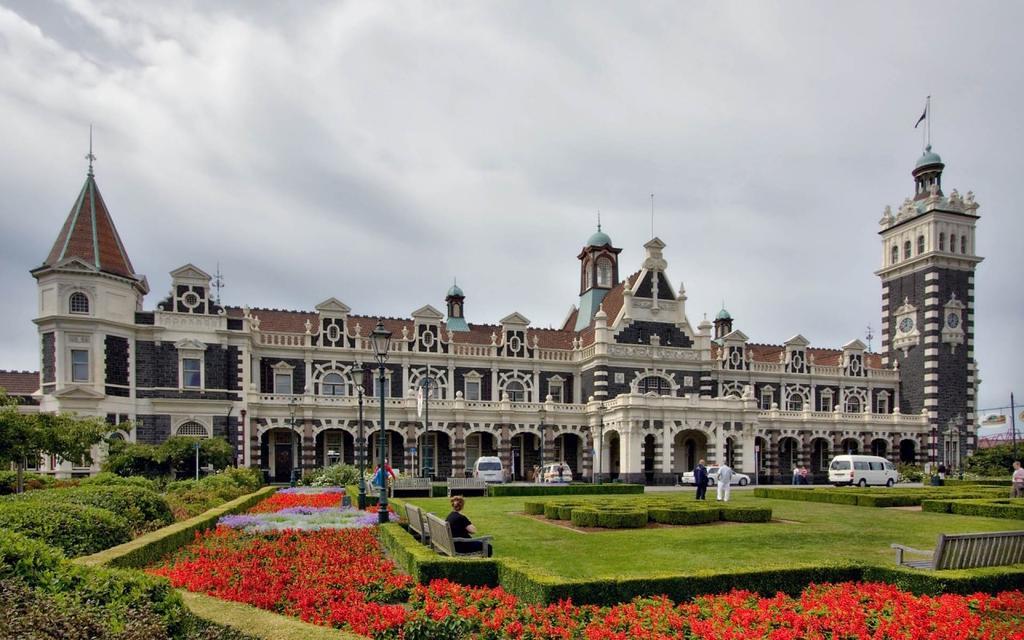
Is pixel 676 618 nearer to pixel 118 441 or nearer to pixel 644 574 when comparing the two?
pixel 644 574

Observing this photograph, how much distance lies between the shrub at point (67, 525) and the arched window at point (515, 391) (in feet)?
129

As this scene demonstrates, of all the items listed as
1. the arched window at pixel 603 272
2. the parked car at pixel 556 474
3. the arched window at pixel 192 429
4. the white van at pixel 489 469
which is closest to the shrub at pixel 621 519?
the parked car at pixel 556 474

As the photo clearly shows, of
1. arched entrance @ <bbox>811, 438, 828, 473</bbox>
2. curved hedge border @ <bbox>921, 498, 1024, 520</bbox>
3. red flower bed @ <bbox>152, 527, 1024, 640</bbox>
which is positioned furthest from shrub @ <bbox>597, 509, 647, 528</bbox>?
arched entrance @ <bbox>811, 438, 828, 473</bbox>

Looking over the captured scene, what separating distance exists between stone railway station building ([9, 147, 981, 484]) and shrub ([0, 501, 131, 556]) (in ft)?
65.3

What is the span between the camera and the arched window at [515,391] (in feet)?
176

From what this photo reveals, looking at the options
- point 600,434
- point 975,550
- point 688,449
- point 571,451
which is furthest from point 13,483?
point 688,449

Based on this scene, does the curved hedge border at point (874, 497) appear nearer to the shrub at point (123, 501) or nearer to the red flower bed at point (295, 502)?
the red flower bed at point (295, 502)

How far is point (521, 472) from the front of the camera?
52.2 m

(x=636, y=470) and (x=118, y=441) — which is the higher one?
(x=118, y=441)

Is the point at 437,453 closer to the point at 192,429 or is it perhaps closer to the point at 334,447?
the point at 334,447

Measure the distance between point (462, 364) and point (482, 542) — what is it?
39.5m

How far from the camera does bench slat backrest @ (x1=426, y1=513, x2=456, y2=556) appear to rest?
13.0 metres

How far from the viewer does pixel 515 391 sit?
176 feet

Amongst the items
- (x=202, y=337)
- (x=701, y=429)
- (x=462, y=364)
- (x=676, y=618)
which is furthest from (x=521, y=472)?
(x=676, y=618)
